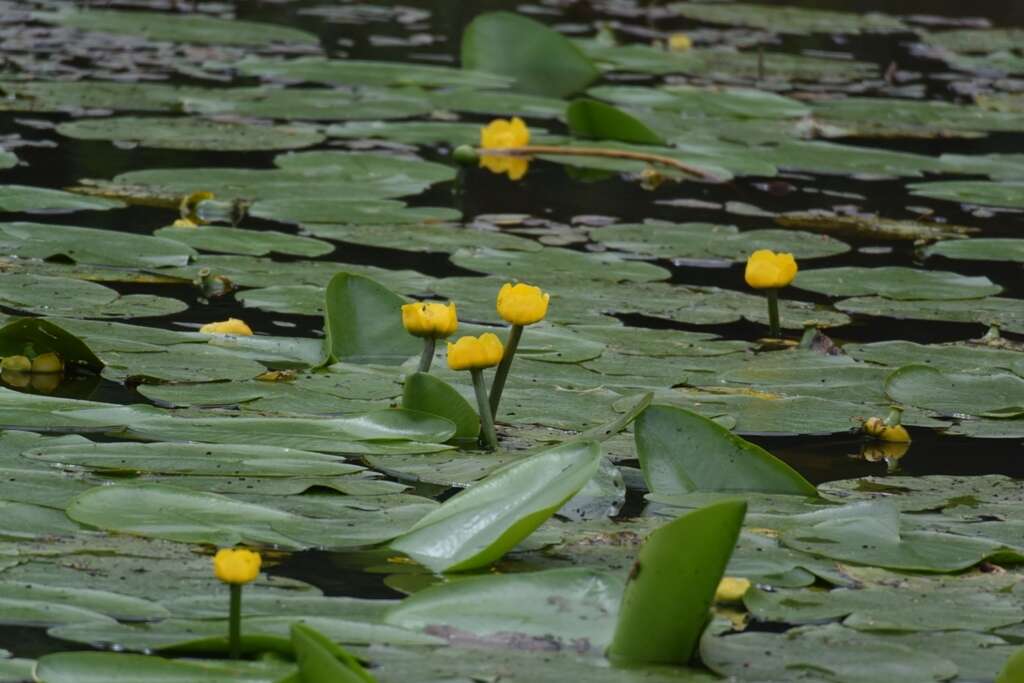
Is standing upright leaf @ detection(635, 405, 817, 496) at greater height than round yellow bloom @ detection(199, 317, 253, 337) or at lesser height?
greater

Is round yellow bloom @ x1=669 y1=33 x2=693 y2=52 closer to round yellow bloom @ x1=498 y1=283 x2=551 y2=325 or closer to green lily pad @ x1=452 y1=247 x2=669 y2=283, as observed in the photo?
green lily pad @ x1=452 y1=247 x2=669 y2=283

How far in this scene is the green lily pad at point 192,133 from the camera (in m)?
4.54

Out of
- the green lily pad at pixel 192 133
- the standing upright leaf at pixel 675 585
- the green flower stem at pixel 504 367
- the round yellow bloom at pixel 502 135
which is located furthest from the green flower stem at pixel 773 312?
the green lily pad at pixel 192 133

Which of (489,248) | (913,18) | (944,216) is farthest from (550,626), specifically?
(913,18)

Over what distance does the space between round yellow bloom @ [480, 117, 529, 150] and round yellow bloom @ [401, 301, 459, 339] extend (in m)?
2.28

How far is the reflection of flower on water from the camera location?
15.0ft

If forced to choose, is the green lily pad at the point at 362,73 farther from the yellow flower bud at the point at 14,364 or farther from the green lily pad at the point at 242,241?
the yellow flower bud at the point at 14,364

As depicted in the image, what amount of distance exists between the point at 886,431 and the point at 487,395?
565mm

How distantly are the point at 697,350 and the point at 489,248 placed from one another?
0.79m

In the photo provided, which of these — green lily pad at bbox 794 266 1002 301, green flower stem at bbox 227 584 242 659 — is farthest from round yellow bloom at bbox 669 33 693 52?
green flower stem at bbox 227 584 242 659

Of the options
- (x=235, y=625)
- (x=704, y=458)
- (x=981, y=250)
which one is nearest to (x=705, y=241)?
(x=981, y=250)

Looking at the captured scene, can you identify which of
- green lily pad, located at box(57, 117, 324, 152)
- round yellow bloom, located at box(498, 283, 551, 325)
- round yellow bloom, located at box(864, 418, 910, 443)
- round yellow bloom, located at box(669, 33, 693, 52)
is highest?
round yellow bloom, located at box(669, 33, 693, 52)

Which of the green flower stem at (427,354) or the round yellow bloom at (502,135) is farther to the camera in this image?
the round yellow bloom at (502,135)

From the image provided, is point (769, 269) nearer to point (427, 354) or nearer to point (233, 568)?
point (427, 354)
